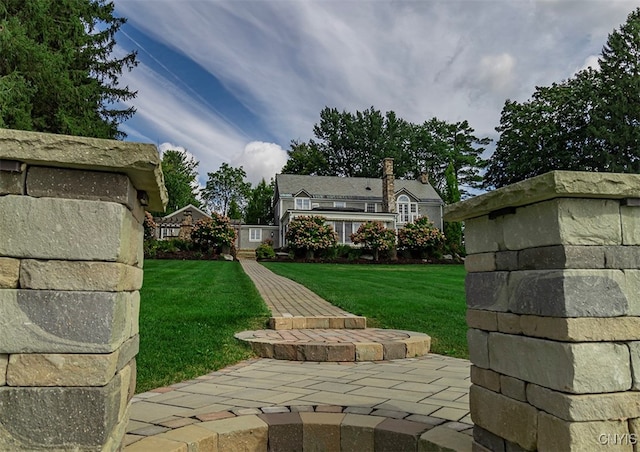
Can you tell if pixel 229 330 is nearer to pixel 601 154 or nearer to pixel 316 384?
pixel 316 384

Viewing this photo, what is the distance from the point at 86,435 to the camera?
68.9 inches

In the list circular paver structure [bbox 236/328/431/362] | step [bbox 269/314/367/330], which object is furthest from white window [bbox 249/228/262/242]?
circular paver structure [bbox 236/328/431/362]

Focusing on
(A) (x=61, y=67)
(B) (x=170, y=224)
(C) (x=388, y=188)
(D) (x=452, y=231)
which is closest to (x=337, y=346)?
(A) (x=61, y=67)

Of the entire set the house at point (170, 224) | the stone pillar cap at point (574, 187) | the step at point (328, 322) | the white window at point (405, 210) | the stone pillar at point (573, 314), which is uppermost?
the white window at point (405, 210)

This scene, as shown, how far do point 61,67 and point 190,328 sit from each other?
50.0 ft

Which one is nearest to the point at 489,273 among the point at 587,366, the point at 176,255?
the point at 587,366

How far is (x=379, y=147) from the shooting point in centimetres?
4700

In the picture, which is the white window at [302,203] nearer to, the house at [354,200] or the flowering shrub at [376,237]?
the house at [354,200]

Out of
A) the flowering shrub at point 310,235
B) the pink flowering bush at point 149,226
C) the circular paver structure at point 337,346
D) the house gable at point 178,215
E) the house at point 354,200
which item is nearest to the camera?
the circular paver structure at point 337,346

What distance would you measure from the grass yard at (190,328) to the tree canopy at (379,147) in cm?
3760

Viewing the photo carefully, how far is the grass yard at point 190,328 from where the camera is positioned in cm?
438

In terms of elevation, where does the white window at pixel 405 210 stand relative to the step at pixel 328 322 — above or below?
above

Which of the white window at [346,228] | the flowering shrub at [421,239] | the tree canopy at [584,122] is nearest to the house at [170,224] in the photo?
the white window at [346,228]

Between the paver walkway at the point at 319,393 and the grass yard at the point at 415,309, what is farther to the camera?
the grass yard at the point at 415,309
